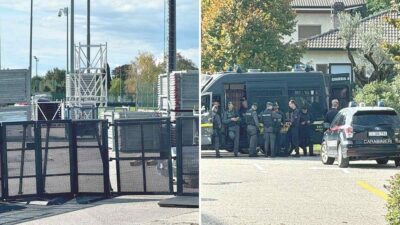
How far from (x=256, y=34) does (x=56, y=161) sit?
132 inches

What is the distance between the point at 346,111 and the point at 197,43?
3.70 ft

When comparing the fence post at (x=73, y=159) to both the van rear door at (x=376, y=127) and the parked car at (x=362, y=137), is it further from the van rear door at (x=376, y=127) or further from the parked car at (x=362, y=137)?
the van rear door at (x=376, y=127)

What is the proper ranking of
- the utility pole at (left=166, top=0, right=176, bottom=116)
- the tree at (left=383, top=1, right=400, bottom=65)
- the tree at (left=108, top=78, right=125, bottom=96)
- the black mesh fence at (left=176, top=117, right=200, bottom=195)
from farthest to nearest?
the black mesh fence at (left=176, top=117, right=200, bottom=195) → the utility pole at (left=166, top=0, right=176, bottom=116) → the tree at (left=108, top=78, right=125, bottom=96) → the tree at (left=383, top=1, right=400, bottom=65)

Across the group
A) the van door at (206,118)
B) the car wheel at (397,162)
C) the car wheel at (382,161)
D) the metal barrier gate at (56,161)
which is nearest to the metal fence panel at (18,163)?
the metal barrier gate at (56,161)

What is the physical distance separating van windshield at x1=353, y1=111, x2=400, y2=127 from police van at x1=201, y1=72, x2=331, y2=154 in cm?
21

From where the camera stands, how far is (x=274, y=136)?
5566mm

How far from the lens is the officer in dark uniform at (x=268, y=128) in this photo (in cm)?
543

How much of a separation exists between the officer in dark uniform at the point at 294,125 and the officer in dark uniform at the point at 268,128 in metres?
0.12

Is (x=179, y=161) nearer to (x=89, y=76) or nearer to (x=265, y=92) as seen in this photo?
(x=89, y=76)

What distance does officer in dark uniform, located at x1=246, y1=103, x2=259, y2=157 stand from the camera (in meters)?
5.43

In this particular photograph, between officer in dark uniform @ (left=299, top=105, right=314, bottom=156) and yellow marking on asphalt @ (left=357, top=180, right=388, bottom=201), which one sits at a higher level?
officer in dark uniform @ (left=299, top=105, right=314, bottom=156)

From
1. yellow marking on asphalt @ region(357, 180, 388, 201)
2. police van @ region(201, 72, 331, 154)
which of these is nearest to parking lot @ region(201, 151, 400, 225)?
yellow marking on asphalt @ region(357, 180, 388, 201)

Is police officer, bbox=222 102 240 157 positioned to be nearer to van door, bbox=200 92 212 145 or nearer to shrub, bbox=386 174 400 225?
van door, bbox=200 92 212 145

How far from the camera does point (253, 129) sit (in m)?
5.48
